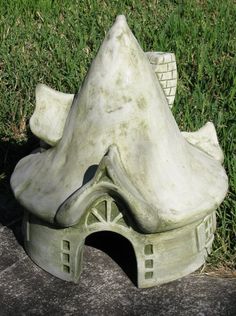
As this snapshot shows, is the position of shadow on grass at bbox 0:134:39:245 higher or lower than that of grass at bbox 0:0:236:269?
lower

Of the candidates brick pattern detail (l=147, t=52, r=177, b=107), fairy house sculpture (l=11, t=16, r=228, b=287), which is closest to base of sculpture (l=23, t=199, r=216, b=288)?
fairy house sculpture (l=11, t=16, r=228, b=287)

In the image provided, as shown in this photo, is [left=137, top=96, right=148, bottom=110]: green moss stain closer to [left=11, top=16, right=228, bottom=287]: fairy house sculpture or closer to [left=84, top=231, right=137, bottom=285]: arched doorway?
[left=11, top=16, right=228, bottom=287]: fairy house sculpture

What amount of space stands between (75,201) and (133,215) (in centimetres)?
23

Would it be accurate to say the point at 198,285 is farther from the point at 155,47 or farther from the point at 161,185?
the point at 155,47

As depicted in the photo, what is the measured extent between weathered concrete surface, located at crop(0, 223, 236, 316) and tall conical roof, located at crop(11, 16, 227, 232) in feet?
1.17

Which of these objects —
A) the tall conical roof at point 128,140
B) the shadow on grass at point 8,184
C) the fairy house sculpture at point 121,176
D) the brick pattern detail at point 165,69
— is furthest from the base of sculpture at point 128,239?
the brick pattern detail at point 165,69

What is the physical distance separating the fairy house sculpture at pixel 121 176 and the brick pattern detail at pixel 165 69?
16 cm

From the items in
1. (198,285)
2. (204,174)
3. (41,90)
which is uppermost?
(41,90)

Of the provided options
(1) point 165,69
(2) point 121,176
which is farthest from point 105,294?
(1) point 165,69

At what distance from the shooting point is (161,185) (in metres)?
3.04

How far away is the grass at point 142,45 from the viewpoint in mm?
4215

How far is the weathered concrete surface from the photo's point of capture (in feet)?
10.2

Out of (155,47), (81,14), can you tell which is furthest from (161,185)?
(81,14)

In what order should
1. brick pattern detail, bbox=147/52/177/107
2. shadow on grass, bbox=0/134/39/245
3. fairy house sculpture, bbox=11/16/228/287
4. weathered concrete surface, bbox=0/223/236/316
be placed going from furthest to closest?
1. shadow on grass, bbox=0/134/39/245
2. brick pattern detail, bbox=147/52/177/107
3. weathered concrete surface, bbox=0/223/236/316
4. fairy house sculpture, bbox=11/16/228/287
